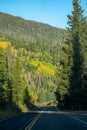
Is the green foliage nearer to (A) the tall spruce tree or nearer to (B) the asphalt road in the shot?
(A) the tall spruce tree

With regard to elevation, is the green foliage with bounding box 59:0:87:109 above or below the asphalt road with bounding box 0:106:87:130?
above

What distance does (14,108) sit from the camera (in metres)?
65.5

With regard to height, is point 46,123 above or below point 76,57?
below

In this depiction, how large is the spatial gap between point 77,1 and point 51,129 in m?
46.1

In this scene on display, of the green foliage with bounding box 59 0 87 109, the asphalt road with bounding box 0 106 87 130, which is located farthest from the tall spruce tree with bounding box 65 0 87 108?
the asphalt road with bounding box 0 106 87 130

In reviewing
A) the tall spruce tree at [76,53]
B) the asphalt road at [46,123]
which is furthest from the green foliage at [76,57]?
the asphalt road at [46,123]

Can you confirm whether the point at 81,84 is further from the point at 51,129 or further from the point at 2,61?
the point at 51,129

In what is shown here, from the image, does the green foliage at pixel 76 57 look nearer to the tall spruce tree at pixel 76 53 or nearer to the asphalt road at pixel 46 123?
the tall spruce tree at pixel 76 53

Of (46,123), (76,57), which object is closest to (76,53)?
(76,57)

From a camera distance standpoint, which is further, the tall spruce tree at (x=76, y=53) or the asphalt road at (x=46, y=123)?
the tall spruce tree at (x=76, y=53)

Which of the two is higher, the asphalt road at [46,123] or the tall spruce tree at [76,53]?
the tall spruce tree at [76,53]

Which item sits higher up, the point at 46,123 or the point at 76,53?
the point at 76,53

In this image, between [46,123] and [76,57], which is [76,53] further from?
[46,123]

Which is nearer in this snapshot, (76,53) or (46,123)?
(46,123)
